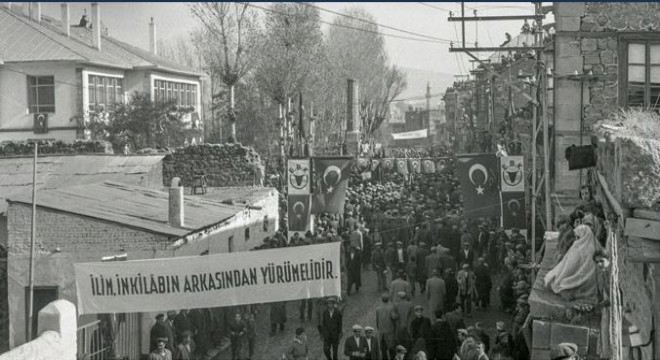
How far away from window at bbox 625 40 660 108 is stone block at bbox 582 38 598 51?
0.78m

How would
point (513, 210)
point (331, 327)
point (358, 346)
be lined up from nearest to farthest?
point (358, 346), point (331, 327), point (513, 210)

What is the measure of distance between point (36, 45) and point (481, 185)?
27229 millimetres

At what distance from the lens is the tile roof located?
40688 millimetres

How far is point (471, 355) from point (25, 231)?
34.9 ft

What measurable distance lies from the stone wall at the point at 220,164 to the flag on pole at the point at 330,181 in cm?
927

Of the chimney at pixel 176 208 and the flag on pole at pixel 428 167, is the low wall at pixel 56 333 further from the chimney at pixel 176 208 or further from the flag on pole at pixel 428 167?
the flag on pole at pixel 428 167

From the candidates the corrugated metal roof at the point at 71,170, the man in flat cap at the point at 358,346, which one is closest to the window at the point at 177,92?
the corrugated metal roof at the point at 71,170

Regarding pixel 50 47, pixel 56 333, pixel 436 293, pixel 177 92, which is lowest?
pixel 436 293

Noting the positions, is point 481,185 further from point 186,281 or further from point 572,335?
point 572,335

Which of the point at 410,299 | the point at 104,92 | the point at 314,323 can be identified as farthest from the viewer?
the point at 104,92

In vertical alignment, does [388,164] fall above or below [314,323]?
above

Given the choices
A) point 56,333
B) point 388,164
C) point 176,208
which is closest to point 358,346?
point 56,333

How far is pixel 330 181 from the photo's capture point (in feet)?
75.5

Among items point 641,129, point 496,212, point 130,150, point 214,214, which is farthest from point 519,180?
point 130,150
